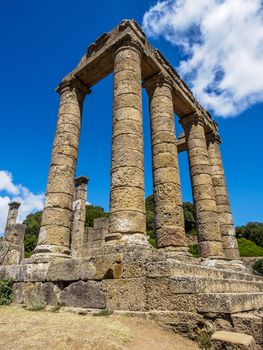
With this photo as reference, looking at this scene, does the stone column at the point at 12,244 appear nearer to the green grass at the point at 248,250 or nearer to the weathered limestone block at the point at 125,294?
the weathered limestone block at the point at 125,294

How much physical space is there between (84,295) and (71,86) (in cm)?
843

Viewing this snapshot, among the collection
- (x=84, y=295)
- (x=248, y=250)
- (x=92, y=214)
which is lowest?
(x=84, y=295)

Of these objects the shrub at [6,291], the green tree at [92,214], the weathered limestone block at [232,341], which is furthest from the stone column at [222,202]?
the green tree at [92,214]

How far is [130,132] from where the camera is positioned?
793 cm

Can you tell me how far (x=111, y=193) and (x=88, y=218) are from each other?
36.2m

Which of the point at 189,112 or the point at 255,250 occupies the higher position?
the point at 189,112

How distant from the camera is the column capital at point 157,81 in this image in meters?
11.0

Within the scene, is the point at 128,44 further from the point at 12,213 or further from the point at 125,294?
the point at 12,213

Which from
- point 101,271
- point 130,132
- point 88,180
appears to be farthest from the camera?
point 88,180

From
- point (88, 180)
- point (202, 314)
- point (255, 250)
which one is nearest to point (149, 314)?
point (202, 314)

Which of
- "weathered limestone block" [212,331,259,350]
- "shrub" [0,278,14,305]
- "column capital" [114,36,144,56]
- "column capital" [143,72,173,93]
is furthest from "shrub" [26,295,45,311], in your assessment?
"column capital" [143,72,173,93]

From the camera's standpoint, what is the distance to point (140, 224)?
6891 mm

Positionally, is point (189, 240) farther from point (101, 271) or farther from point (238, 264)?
point (101, 271)

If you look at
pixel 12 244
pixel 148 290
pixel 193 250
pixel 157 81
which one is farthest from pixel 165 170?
pixel 193 250
